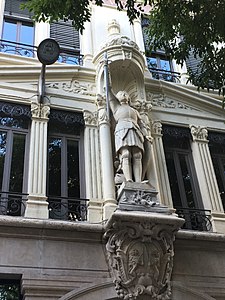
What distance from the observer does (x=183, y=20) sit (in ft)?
25.4

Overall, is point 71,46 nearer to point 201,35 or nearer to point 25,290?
point 201,35

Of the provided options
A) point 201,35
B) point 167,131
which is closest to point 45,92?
point 167,131

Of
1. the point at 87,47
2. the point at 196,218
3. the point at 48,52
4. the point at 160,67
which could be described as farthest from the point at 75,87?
the point at 196,218

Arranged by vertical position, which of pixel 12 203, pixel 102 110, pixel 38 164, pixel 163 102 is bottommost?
pixel 12 203

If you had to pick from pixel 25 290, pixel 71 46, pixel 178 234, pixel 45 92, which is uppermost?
pixel 71 46

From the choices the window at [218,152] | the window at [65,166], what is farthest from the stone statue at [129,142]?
the window at [218,152]

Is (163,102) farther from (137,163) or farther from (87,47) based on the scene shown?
(137,163)

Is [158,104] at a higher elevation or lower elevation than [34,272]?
higher

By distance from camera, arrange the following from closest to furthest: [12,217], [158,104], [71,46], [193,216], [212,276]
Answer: [12,217], [212,276], [193,216], [158,104], [71,46]

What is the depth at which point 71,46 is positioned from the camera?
36.8 feet

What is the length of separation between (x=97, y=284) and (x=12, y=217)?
1.88 m

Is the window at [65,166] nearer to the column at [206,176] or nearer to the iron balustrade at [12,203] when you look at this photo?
the iron balustrade at [12,203]

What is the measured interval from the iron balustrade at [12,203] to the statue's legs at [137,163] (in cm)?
218

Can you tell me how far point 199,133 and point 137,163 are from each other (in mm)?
2630
